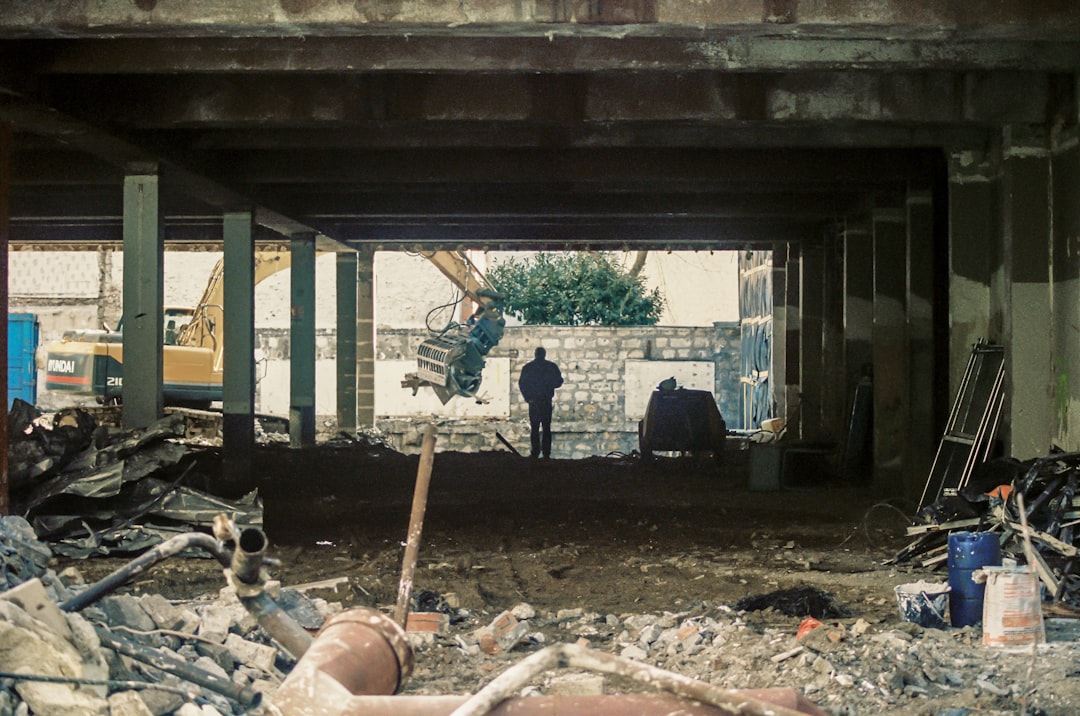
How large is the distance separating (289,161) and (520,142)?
12.2ft

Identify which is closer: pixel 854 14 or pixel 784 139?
pixel 854 14

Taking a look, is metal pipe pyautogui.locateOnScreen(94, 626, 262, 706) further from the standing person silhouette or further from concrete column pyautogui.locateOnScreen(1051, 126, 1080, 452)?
the standing person silhouette

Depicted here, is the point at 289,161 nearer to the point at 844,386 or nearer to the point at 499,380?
the point at 844,386

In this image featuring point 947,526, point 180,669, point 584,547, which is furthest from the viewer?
point 584,547

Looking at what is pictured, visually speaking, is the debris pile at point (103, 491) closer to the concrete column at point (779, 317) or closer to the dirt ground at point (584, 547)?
the dirt ground at point (584, 547)

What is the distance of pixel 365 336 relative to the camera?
23.3m

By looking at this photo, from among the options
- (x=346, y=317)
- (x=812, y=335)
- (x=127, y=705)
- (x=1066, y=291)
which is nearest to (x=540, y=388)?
(x=812, y=335)

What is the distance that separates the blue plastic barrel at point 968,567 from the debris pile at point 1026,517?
24 centimetres

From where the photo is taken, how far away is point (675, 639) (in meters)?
6.14

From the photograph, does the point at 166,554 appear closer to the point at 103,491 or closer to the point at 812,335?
the point at 103,491

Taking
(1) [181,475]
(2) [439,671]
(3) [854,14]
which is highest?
(3) [854,14]

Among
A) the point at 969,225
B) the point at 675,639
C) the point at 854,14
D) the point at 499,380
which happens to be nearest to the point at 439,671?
the point at 675,639

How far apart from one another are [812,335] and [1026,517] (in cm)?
1293

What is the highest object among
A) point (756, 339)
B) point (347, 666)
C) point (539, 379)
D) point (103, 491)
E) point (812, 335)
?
point (756, 339)
